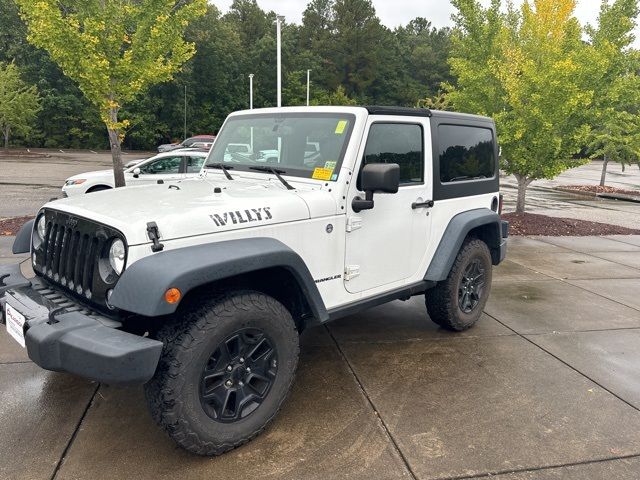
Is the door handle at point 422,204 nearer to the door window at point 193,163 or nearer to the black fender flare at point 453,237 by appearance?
the black fender flare at point 453,237

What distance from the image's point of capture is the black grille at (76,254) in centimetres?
252

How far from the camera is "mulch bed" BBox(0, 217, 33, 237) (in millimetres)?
8107

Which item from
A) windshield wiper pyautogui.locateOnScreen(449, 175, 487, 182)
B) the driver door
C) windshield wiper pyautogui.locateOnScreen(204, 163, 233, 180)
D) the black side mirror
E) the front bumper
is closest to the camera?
the front bumper

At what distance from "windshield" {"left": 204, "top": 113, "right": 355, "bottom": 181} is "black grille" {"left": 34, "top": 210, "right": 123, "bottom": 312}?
130 cm

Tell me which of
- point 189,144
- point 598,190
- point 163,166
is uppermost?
point 189,144

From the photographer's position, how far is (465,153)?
437 centimetres

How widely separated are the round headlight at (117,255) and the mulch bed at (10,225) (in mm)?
6753

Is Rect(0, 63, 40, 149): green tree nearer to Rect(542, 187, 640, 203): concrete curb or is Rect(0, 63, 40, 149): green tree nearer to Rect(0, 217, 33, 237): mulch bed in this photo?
Rect(0, 217, 33, 237): mulch bed

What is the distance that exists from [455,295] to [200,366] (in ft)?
8.36

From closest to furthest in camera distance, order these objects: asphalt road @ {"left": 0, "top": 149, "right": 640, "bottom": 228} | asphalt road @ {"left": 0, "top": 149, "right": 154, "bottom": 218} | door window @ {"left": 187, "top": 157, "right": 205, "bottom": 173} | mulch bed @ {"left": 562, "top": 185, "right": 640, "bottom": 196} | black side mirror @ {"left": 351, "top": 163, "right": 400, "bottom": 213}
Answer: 1. black side mirror @ {"left": 351, "top": 163, "right": 400, "bottom": 213}
2. door window @ {"left": 187, "top": 157, "right": 205, "bottom": 173}
3. asphalt road @ {"left": 0, "top": 149, "right": 154, "bottom": 218}
4. asphalt road @ {"left": 0, "top": 149, "right": 640, "bottom": 228}
5. mulch bed @ {"left": 562, "top": 185, "right": 640, "bottom": 196}

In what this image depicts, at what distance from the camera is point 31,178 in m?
18.1

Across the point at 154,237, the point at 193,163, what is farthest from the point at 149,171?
the point at 154,237

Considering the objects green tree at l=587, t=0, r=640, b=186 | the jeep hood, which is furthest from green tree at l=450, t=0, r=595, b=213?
the jeep hood

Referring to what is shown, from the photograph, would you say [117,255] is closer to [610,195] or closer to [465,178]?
[465,178]
